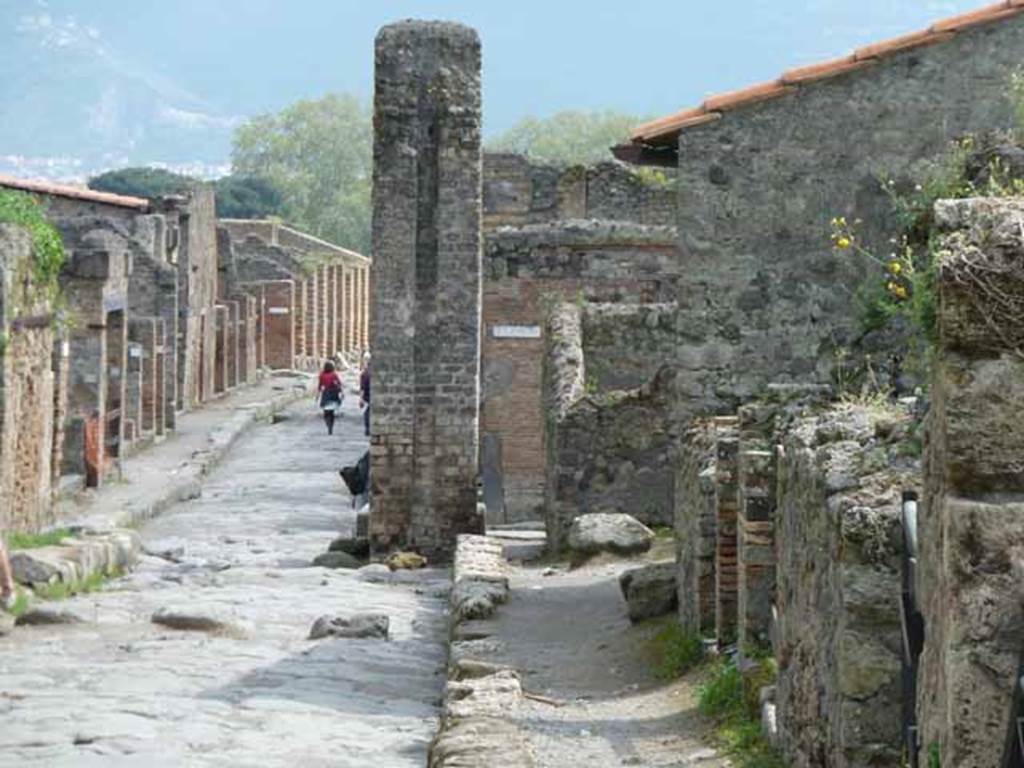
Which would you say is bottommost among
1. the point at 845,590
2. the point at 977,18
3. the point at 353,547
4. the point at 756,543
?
the point at 353,547

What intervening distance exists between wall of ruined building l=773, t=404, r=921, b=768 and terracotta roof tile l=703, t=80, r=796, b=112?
26.1ft

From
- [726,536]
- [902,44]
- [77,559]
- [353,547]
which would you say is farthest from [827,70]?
[353,547]

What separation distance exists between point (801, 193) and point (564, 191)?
20.0 meters

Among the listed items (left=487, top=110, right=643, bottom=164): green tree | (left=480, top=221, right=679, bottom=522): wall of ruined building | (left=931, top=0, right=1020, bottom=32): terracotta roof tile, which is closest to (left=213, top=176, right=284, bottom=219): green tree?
(left=487, top=110, right=643, bottom=164): green tree

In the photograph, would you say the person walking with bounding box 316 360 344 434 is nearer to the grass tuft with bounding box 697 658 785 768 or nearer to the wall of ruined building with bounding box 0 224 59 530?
the wall of ruined building with bounding box 0 224 59 530

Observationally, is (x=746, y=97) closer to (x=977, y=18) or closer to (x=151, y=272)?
(x=977, y=18)

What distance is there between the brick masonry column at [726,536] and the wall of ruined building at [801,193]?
4.44m

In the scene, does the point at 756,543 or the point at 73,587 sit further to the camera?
the point at 73,587

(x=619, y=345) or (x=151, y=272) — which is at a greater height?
(x=151, y=272)

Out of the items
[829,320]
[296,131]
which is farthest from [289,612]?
[296,131]

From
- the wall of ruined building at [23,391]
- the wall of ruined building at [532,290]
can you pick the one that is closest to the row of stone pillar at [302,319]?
the wall of ruined building at [532,290]

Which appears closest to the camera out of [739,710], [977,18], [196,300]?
[739,710]

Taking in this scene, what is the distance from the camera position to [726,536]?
40.5 feet

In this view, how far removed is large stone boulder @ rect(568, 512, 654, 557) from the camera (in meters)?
19.2
